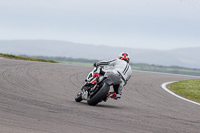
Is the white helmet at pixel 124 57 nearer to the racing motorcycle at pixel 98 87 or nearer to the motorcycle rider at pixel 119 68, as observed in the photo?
the motorcycle rider at pixel 119 68

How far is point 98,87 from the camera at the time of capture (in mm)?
10578

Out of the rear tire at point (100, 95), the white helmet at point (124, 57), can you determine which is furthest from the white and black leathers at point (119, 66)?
the rear tire at point (100, 95)

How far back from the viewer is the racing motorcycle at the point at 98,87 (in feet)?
33.8

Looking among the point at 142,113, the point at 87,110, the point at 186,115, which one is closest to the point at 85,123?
the point at 87,110

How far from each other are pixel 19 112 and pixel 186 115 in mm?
4095

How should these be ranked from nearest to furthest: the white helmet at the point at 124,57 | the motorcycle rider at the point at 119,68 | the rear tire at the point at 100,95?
the rear tire at the point at 100,95, the motorcycle rider at the point at 119,68, the white helmet at the point at 124,57

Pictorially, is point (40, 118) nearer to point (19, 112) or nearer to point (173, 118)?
point (19, 112)

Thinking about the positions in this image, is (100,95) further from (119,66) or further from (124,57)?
(124,57)

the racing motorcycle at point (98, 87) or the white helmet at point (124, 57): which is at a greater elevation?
the white helmet at point (124, 57)

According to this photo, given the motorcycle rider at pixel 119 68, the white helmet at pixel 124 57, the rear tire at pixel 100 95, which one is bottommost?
the rear tire at pixel 100 95

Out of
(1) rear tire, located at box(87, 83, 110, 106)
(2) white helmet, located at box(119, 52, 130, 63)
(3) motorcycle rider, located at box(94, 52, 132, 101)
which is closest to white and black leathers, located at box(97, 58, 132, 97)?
(3) motorcycle rider, located at box(94, 52, 132, 101)

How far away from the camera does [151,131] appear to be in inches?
292

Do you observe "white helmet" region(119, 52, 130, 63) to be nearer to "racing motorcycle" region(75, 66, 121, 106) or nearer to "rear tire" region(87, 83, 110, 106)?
"racing motorcycle" region(75, 66, 121, 106)

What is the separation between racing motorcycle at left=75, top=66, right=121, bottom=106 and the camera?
10312mm
